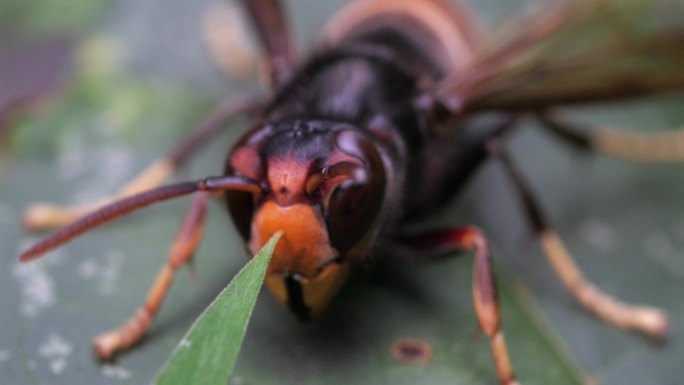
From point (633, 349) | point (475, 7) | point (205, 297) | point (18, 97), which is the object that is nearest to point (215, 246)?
point (205, 297)

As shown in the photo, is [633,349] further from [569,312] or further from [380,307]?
[380,307]

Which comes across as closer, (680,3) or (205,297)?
(205,297)

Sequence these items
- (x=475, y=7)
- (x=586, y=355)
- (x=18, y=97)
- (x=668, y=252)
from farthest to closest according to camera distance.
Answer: (x=475, y=7) → (x=18, y=97) → (x=668, y=252) → (x=586, y=355)

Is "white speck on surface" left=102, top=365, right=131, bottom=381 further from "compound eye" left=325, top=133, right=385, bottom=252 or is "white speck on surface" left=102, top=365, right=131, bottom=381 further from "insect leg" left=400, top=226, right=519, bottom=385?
"insect leg" left=400, top=226, right=519, bottom=385

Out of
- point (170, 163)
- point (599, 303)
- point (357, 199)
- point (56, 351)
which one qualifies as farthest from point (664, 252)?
point (56, 351)

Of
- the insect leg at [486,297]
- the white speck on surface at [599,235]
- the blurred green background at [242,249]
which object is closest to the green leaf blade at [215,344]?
the blurred green background at [242,249]

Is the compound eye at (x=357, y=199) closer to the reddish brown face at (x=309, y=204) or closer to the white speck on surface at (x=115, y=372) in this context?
the reddish brown face at (x=309, y=204)

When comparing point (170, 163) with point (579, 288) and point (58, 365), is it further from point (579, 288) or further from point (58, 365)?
point (579, 288)

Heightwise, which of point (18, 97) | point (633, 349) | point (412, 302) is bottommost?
point (633, 349)

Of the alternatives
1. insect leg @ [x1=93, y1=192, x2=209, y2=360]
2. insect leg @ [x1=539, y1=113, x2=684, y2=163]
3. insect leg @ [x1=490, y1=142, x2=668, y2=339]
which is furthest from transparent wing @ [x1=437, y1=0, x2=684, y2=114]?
insect leg @ [x1=93, y1=192, x2=209, y2=360]
